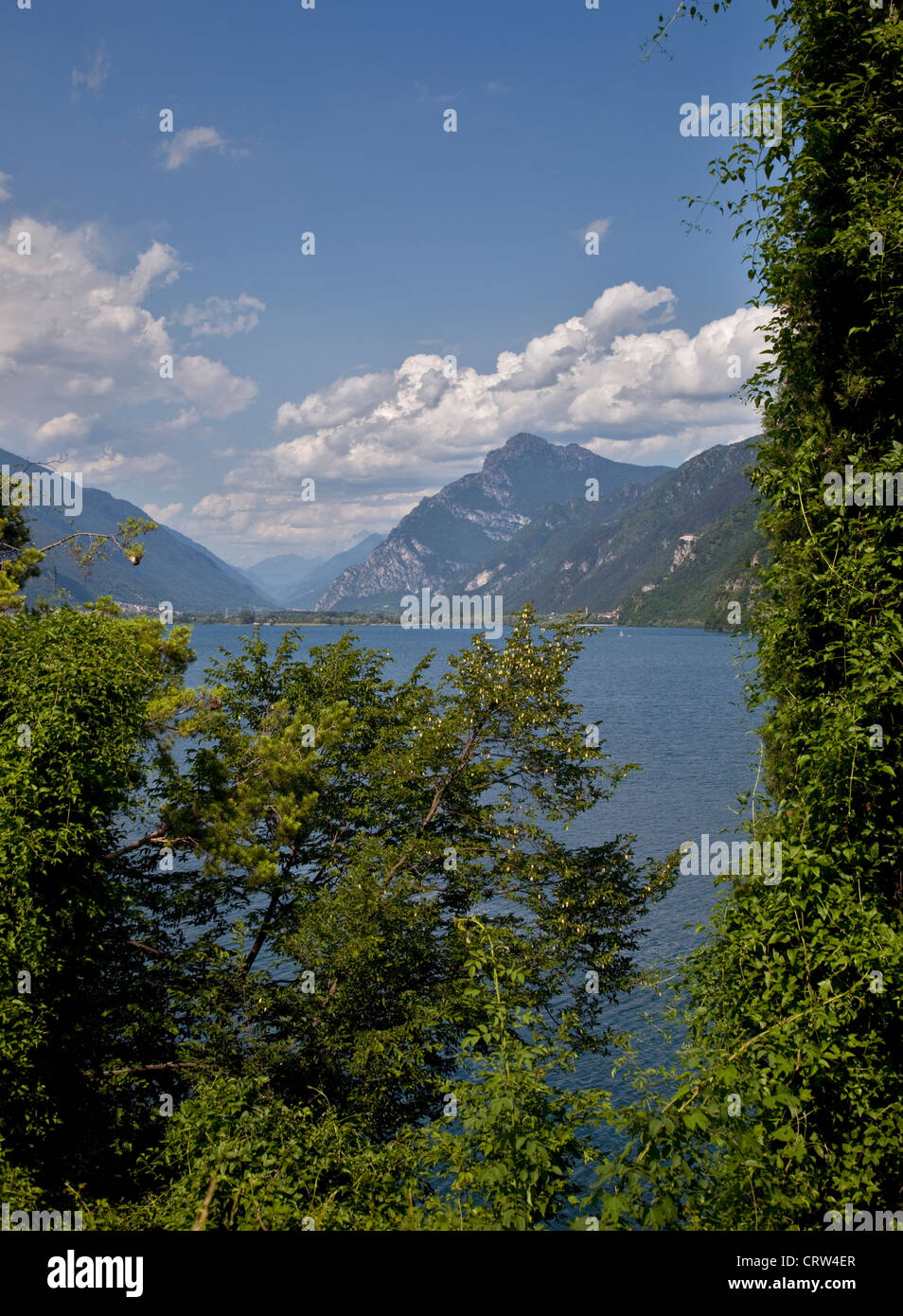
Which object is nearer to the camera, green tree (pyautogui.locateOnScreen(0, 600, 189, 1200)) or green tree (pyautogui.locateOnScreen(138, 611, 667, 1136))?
green tree (pyautogui.locateOnScreen(0, 600, 189, 1200))

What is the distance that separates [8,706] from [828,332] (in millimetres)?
10154

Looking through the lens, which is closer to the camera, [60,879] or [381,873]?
[60,879]

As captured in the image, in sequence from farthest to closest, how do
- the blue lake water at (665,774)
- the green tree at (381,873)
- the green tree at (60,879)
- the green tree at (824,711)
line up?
the blue lake water at (665,774)
the green tree at (381,873)
the green tree at (60,879)
the green tree at (824,711)

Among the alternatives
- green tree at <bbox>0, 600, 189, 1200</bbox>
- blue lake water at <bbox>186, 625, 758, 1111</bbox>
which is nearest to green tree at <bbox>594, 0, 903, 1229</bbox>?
blue lake water at <bbox>186, 625, 758, 1111</bbox>

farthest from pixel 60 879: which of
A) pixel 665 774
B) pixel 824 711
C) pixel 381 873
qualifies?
pixel 665 774

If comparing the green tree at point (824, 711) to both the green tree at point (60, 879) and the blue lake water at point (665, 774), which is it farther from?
the green tree at point (60, 879)

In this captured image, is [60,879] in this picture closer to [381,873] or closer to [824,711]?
[381,873]

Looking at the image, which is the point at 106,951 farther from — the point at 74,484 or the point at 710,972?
the point at 710,972

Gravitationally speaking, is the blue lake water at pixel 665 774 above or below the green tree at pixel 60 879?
below

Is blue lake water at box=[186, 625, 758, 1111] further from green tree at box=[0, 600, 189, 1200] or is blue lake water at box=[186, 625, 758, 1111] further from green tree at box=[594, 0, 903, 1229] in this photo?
green tree at box=[0, 600, 189, 1200]

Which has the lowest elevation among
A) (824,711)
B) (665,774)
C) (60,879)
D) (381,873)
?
(665,774)

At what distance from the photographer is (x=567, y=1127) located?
5926mm

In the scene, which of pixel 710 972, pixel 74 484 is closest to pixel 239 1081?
pixel 710 972

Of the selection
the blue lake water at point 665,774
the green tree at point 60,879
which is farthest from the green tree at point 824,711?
the green tree at point 60,879
